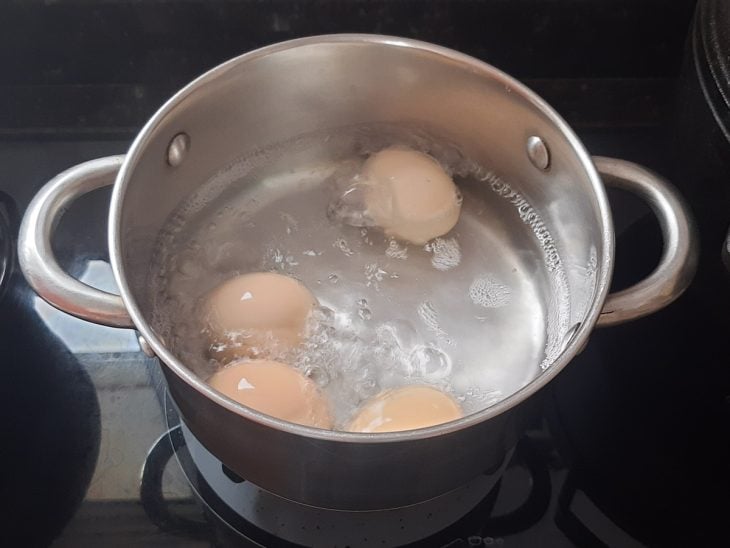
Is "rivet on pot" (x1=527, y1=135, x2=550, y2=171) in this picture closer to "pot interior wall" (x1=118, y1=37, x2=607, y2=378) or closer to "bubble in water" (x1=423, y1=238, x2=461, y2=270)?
"pot interior wall" (x1=118, y1=37, x2=607, y2=378)

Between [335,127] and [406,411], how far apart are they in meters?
0.40

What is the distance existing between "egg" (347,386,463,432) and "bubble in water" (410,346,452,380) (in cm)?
9

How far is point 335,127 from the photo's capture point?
36.5 inches

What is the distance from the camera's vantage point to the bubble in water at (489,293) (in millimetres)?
875

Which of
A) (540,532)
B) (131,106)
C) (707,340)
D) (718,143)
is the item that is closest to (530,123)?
(718,143)

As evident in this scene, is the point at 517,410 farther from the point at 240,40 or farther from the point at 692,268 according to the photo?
the point at 240,40

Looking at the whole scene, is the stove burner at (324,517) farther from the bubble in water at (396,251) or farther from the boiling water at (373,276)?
the bubble in water at (396,251)

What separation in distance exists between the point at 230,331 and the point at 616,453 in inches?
16.0

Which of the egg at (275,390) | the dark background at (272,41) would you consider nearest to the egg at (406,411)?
the egg at (275,390)

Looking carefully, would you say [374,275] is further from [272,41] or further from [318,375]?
[272,41]

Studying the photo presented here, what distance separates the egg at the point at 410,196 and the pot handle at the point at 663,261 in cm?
23

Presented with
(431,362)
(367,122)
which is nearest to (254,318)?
(431,362)

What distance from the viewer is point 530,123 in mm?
799

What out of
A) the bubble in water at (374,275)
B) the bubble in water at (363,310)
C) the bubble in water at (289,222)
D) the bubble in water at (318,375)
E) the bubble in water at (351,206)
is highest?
the bubble in water at (351,206)
